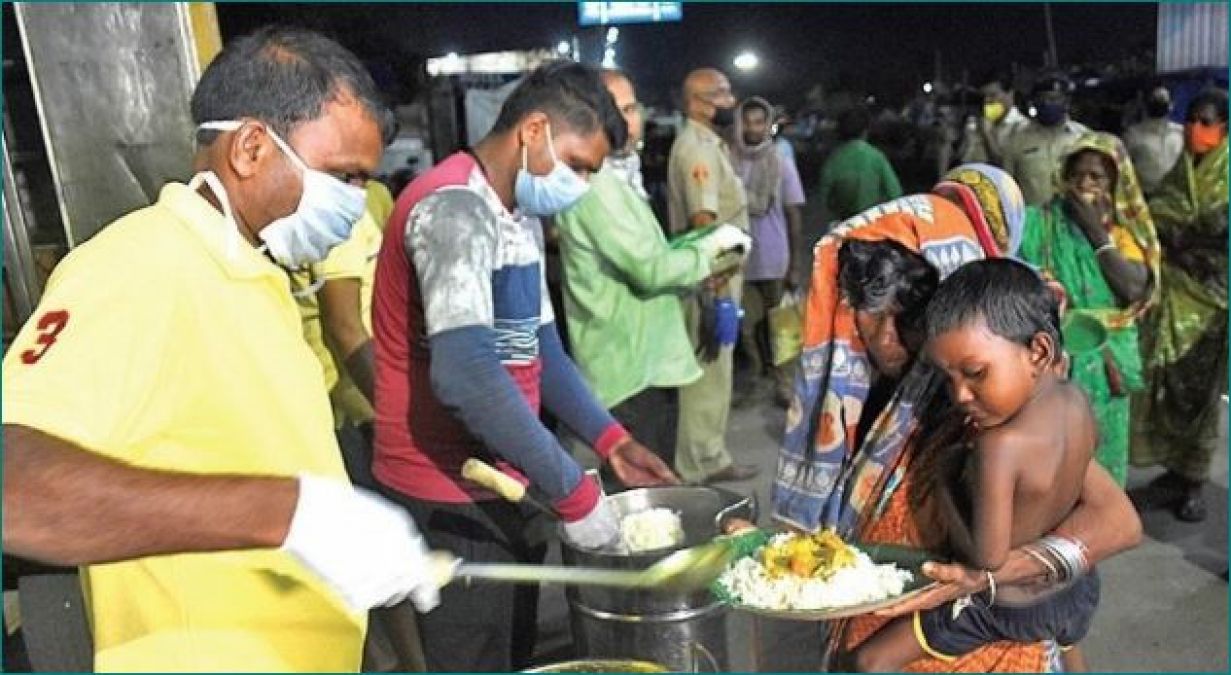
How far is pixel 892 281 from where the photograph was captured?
84.5 inches

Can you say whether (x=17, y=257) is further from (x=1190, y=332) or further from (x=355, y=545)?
(x=1190, y=332)

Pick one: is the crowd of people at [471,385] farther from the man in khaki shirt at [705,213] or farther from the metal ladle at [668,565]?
the man in khaki shirt at [705,213]

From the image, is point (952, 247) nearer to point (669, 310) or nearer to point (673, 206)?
point (669, 310)

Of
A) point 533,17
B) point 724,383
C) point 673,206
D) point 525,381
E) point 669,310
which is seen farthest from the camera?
point 533,17

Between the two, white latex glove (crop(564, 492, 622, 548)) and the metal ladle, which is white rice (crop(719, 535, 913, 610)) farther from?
white latex glove (crop(564, 492, 622, 548))

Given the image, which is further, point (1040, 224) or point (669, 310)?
point (669, 310)

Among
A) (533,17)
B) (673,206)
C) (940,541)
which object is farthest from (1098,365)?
(533,17)

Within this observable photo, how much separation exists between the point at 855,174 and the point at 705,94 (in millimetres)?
1703

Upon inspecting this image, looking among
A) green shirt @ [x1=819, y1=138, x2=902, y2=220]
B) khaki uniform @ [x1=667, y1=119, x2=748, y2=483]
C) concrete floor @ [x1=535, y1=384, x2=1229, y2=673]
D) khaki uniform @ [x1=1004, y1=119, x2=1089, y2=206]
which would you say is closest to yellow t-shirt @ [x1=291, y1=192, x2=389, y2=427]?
concrete floor @ [x1=535, y1=384, x2=1229, y2=673]

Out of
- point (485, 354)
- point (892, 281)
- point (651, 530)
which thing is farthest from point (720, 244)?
point (485, 354)

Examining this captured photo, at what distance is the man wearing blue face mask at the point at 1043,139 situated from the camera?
19.9 ft

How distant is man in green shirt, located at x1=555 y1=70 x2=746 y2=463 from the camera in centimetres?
385

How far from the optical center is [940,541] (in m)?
2.12

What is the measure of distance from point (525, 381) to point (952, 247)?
3.38ft
